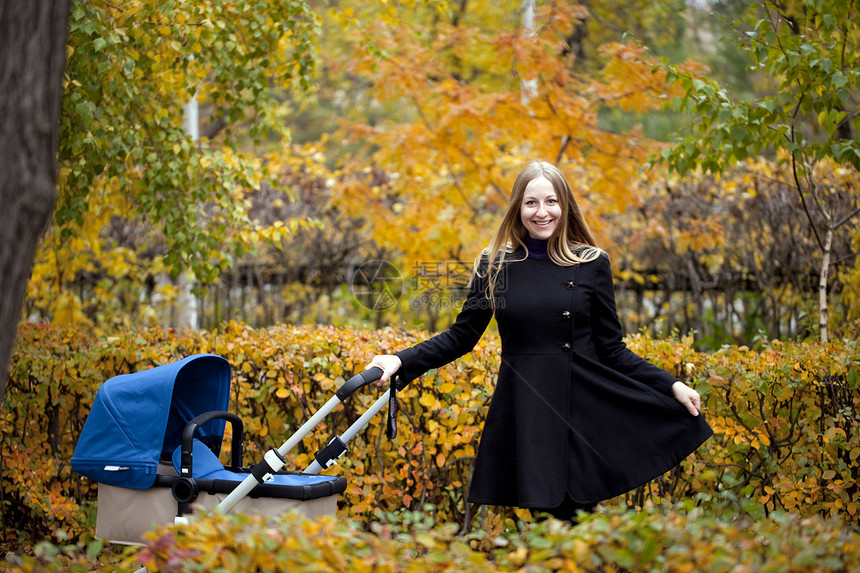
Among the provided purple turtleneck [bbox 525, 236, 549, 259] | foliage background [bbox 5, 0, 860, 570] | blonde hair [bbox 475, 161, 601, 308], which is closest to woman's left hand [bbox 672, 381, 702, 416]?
foliage background [bbox 5, 0, 860, 570]

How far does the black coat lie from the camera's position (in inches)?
114

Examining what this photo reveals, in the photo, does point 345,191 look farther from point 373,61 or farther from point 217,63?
point 217,63

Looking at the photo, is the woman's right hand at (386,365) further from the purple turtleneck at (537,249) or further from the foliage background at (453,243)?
the purple turtleneck at (537,249)

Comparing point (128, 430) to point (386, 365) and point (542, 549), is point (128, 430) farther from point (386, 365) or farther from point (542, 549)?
point (542, 549)

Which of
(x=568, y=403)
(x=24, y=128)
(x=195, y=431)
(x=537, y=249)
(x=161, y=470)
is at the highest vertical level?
(x=24, y=128)

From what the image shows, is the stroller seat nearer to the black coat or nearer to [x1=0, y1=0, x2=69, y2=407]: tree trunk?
the black coat

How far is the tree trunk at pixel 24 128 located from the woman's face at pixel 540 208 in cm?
184

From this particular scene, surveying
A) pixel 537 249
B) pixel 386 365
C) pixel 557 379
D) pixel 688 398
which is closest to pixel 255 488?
pixel 386 365

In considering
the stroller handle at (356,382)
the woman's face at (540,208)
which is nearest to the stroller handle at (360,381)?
the stroller handle at (356,382)

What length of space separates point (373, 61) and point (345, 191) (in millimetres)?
1512

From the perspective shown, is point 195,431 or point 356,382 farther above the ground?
→ point 356,382

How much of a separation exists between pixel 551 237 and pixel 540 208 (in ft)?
0.47

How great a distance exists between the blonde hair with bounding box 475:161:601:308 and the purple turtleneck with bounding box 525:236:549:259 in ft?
0.08

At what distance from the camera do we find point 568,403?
295 centimetres
